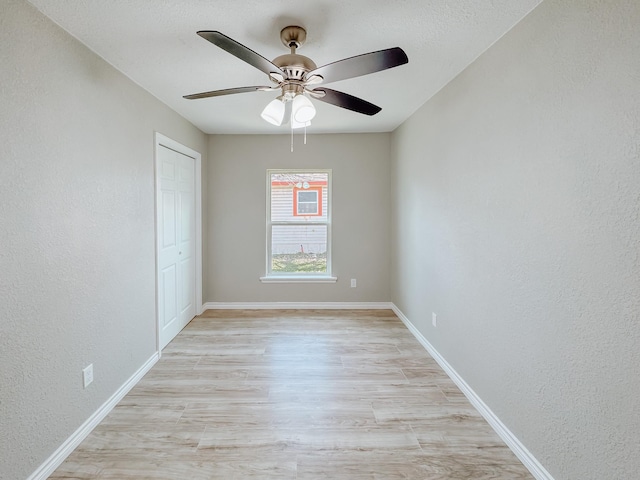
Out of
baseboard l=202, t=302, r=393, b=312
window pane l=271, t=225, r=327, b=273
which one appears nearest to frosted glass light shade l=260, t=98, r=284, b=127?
window pane l=271, t=225, r=327, b=273

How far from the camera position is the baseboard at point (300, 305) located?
446cm

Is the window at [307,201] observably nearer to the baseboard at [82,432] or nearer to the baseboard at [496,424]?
the baseboard at [496,424]

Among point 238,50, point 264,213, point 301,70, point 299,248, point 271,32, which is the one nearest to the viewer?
point 238,50

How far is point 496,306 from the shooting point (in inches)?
78.5

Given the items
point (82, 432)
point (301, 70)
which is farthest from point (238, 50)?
point (82, 432)

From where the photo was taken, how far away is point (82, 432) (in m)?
1.93

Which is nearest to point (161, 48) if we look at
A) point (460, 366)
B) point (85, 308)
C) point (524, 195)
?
point (85, 308)

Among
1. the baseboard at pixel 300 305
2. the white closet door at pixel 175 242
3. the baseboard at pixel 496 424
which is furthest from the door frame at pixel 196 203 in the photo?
the baseboard at pixel 496 424

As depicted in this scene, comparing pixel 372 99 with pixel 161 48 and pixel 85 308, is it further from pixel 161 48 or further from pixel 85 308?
pixel 85 308

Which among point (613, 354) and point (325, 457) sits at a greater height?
point (613, 354)

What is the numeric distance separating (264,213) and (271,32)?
8.90 feet

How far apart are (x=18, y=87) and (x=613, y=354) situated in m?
2.79

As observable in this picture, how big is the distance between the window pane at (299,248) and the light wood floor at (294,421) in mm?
1420

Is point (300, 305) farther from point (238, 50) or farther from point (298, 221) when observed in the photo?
point (238, 50)
